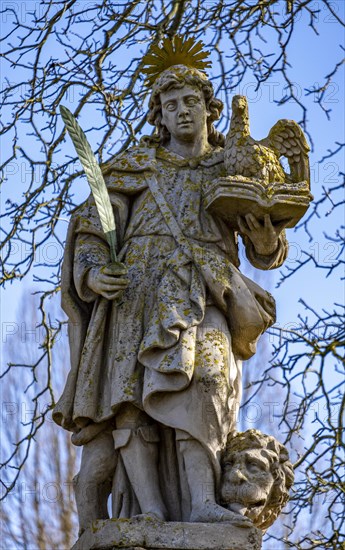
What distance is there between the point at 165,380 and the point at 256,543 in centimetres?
85

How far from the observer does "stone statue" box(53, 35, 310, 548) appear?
7961 mm

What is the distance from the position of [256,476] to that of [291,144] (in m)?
1.73

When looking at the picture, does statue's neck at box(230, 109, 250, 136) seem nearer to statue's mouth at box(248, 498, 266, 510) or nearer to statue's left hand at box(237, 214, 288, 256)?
statue's left hand at box(237, 214, 288, 256)

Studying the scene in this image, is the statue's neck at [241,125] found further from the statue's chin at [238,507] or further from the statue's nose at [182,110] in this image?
the statue's chin at [238,507]

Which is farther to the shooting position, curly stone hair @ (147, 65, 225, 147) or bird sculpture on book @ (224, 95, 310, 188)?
curly stone hair @ (147, 65, 225, 147)

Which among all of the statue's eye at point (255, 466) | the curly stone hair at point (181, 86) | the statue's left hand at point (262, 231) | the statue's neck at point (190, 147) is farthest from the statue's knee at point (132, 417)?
the curly stone hair at point (181, 86)

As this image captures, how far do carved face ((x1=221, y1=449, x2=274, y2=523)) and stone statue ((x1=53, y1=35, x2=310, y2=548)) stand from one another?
23 millimetres

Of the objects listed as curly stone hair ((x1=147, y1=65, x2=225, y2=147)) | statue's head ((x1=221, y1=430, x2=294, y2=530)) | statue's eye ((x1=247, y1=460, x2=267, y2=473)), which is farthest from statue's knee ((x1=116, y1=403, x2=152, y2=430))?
curly stone hair ((x1=147, y1=65, x2=225, y2=147))

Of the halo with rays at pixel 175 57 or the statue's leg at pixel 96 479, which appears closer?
the statue's leg at pixel 96 479

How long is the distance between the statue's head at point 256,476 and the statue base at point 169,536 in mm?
231

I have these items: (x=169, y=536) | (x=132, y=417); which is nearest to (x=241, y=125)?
(x=132, y=417)

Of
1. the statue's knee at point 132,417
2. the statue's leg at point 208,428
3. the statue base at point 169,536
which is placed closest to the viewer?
the statue base at point 169,536

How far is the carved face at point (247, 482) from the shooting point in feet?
25.9

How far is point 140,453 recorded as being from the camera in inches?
315
